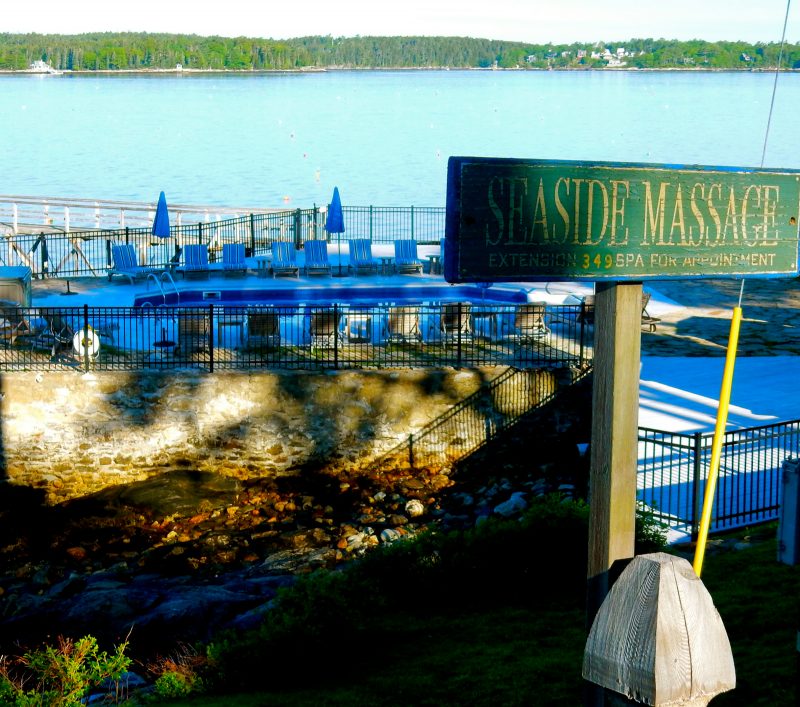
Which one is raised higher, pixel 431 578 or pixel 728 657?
pixel 728 657

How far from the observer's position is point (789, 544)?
5.39 m

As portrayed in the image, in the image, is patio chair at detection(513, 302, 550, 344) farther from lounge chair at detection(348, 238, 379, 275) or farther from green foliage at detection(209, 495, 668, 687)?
lounge chair at detection(348, 238, 379, 275)

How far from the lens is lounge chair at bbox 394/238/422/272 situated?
88.3ft

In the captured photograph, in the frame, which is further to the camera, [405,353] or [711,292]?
[711,292]

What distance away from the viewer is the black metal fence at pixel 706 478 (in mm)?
12641

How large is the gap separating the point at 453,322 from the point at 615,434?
1441cm

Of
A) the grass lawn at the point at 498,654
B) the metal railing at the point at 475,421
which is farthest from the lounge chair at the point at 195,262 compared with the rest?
the grass lawn at the point at 498,654

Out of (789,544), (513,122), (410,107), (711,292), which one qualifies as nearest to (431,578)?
(789,544)

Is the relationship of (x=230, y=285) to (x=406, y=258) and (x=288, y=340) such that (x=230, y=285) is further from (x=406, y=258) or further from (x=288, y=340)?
(x=288, y=340)

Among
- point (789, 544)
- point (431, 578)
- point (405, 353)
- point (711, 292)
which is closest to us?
point (789, 544)

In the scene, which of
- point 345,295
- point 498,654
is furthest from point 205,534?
point 345,295

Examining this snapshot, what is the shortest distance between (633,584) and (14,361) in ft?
49.7

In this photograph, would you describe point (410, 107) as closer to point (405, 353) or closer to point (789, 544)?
point (405, 353)

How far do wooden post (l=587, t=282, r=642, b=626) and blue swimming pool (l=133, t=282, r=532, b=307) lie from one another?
18408mm
